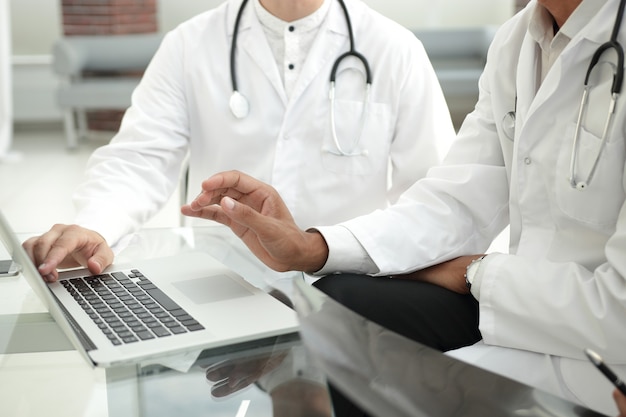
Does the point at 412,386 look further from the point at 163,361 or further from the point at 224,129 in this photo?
the point at 224,129

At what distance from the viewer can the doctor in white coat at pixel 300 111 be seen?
1.80 m

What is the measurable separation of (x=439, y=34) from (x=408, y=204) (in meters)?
5.20

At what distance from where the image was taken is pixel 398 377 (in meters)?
0.83

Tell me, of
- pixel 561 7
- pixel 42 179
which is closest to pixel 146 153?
pixel 561 7

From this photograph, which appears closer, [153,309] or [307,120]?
[153,309]

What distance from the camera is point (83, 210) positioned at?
5.04 feet

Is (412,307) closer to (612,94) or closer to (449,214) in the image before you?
(449,214)

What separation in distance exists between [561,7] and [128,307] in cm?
80

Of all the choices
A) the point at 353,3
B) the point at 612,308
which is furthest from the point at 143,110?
the point at 612,308

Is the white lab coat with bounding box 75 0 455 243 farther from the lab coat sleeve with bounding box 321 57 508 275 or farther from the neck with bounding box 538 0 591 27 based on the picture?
the neck with bounding box 538 0 591 27

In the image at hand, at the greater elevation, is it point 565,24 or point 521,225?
point 565,24

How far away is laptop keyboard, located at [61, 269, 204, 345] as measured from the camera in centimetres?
98

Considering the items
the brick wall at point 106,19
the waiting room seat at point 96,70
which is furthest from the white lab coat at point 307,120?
the brick wall at point 106,19

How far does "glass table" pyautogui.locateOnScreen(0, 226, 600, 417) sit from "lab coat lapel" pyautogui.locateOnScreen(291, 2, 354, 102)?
0.78 metres
